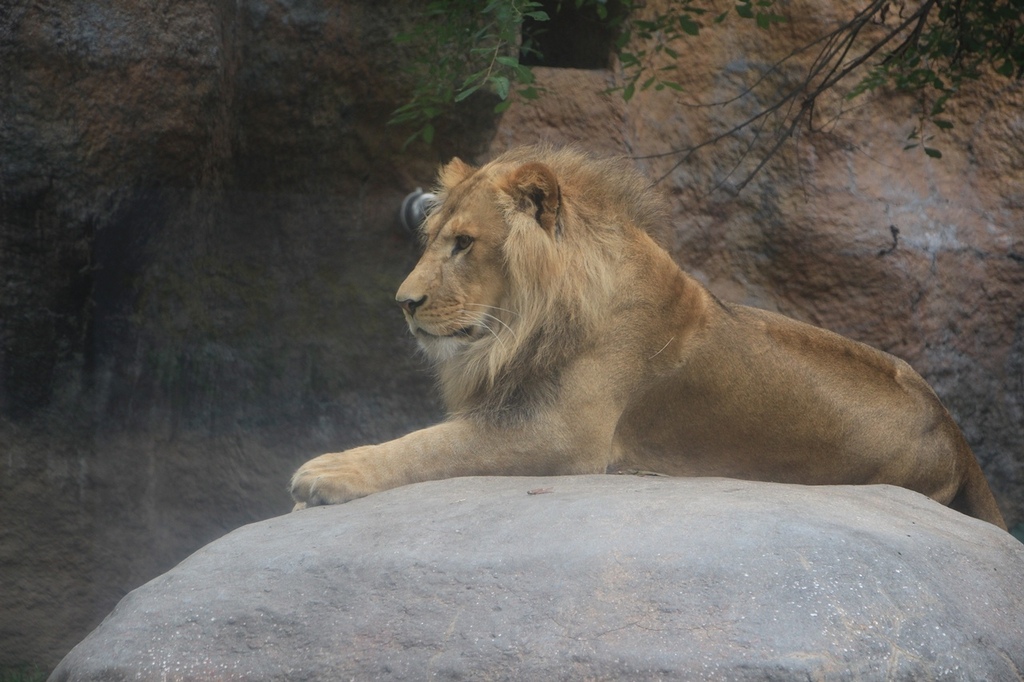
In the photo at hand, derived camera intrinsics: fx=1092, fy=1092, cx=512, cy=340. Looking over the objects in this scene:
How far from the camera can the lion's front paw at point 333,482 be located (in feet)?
11.1

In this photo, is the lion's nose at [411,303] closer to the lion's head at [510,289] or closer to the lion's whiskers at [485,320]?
the lion's head at [510,289]

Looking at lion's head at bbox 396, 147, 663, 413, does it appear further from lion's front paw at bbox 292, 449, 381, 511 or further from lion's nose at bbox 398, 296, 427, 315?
lion's front paw at bbox 292, 449, 381, 511

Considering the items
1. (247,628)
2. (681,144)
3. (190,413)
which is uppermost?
(681,144)

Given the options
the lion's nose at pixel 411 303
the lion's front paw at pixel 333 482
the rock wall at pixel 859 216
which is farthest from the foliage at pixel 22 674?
the rock wall at pixel 859 216

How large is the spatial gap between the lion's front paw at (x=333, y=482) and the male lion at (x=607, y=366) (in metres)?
0.01

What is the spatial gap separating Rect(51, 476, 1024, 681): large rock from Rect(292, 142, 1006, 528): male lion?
2.30ft

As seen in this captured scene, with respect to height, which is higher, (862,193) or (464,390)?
(862,193)

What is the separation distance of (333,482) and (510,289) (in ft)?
2.92

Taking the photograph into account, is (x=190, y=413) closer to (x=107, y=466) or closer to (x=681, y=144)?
(x=107, y=466)

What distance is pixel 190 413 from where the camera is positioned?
479 centimetres

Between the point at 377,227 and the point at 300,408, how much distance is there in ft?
2.88

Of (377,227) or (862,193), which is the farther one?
(862,193)

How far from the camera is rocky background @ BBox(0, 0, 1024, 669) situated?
432 centimetres

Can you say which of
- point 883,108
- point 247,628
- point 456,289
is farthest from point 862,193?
point 247,628
